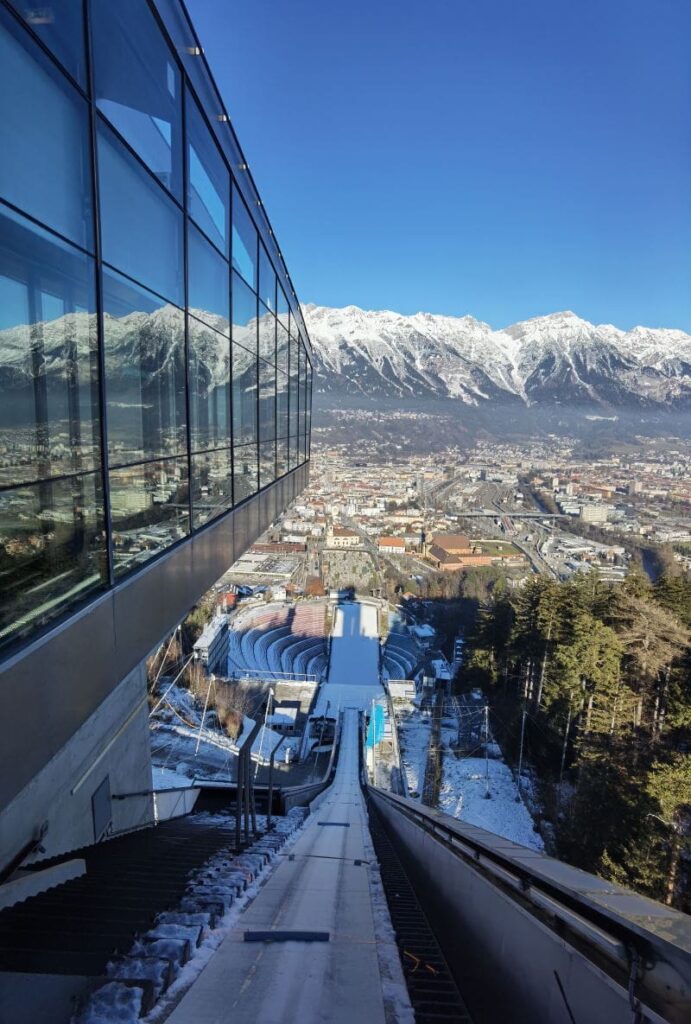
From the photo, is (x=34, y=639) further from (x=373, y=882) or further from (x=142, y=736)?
(x=142, y=736)

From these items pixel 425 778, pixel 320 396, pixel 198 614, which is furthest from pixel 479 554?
pixel 320 396

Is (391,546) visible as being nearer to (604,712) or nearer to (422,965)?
(604,712)

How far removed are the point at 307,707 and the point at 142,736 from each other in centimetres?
1783

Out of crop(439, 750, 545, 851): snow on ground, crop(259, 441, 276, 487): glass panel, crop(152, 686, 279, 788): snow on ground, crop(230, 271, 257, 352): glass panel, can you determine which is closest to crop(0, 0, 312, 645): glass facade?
crop(230, 271, 257, 352): glass panel

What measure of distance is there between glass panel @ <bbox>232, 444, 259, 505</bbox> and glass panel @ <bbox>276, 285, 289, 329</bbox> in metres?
3.40

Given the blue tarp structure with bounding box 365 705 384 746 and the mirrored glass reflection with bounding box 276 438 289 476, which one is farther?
the blue tarp structure with bounding box 365 705 384 746

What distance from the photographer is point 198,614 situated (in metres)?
33.8

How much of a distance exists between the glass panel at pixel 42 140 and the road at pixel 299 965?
3.26 metres

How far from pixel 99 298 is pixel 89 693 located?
7.38 ft

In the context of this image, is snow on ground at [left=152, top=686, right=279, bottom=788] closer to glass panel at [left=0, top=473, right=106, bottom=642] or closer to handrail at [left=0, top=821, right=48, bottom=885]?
handrail at [left=0, top=821, right=48, bottom=885]

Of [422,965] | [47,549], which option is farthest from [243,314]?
[422,965]

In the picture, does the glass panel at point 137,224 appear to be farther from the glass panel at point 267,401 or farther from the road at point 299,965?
the glass panel at point 267,401

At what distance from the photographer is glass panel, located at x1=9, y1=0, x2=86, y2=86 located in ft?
7.69

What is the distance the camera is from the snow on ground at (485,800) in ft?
45.1
